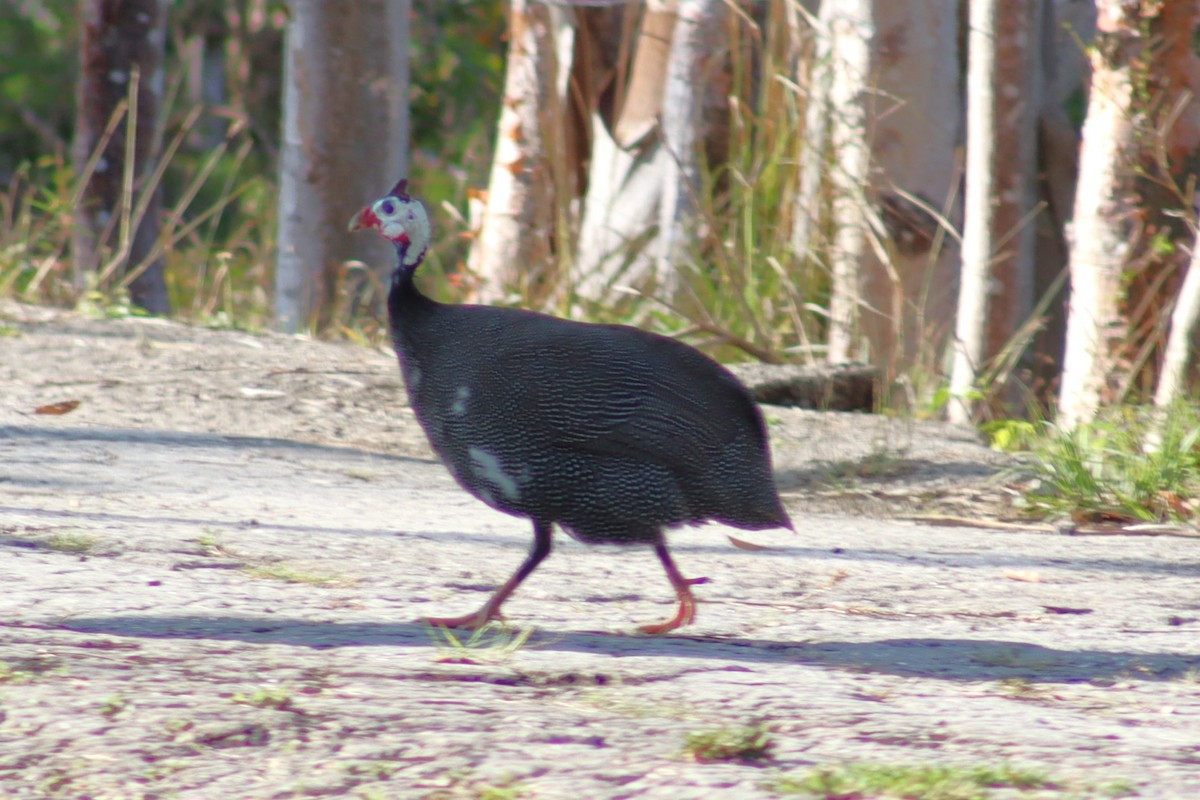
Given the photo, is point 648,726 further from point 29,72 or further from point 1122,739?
point 29,72

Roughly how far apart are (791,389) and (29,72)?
42.3 ft

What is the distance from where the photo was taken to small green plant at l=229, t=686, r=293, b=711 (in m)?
2.57

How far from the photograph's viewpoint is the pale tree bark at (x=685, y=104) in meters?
8.21

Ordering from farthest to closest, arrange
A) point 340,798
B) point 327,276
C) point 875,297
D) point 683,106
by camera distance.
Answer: point 327,276 < point 683,106 < point 875,297 < point 340,798

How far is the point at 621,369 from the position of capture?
341 centimetres

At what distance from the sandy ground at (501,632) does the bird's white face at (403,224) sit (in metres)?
0.77

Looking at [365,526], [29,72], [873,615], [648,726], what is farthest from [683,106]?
[29,72]

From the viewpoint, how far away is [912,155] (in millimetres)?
7672

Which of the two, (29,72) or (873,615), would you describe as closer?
(873,615)

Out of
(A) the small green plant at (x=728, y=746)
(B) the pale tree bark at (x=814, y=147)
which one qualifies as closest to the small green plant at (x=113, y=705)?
(A) the small green plant at (x=728, y=746)

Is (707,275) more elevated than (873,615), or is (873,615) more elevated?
(707,275)

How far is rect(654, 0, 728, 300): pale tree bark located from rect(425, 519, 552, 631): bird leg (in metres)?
4.72

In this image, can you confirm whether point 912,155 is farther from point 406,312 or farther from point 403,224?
point 406,312

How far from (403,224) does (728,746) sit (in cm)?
166
